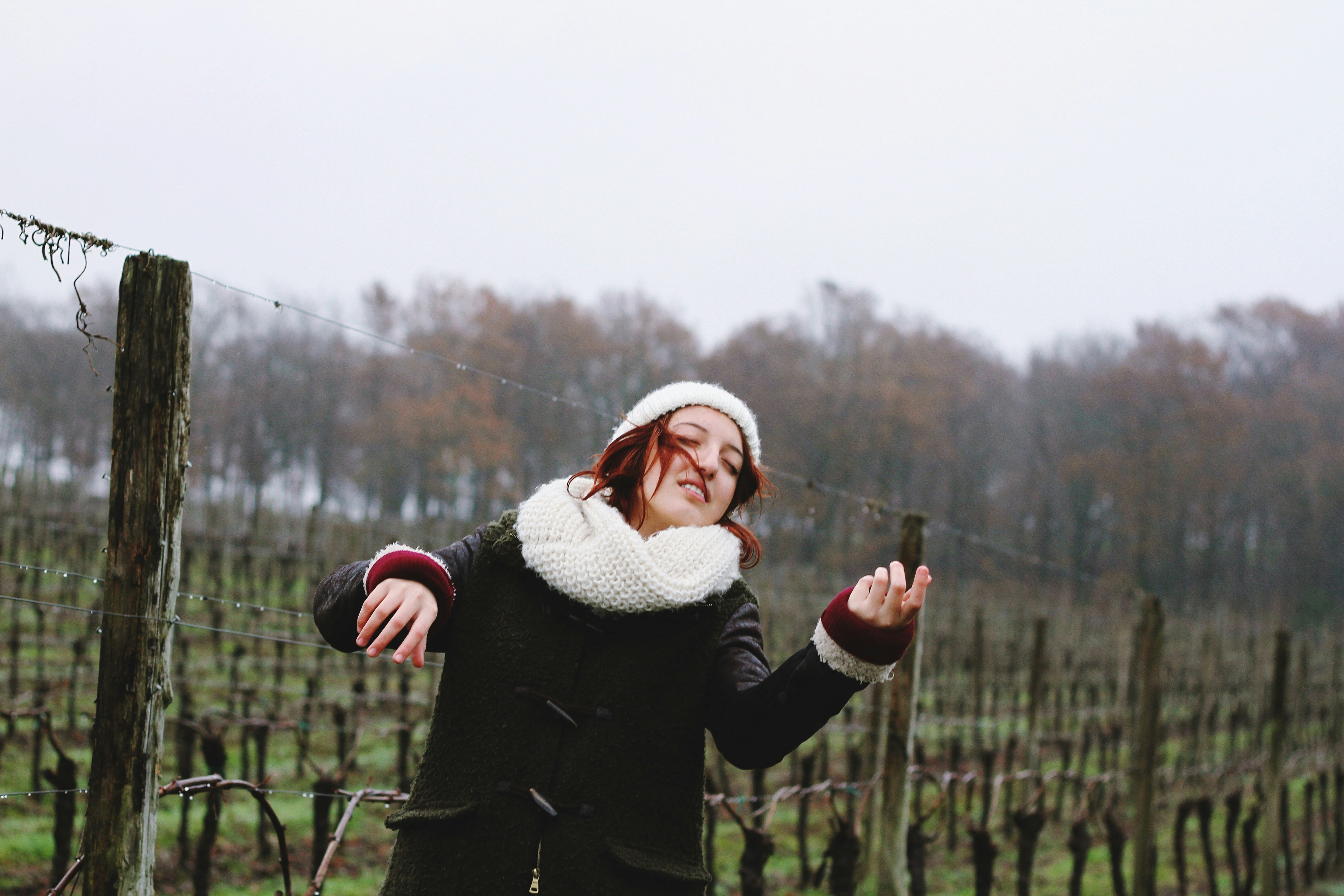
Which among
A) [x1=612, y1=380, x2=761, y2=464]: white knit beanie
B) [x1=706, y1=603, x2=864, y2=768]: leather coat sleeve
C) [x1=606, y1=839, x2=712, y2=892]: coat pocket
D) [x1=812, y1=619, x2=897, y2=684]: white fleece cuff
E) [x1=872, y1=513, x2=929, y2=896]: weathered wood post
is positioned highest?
[x1=612, y1=380, x2=761, y2=464]: white knit beanie

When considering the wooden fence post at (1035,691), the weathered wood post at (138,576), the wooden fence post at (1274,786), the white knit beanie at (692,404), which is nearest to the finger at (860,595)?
the white knit beanie at (692,404)

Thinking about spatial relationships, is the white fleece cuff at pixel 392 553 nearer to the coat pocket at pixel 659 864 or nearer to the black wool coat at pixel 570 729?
the black wool coat at pixel 570 729

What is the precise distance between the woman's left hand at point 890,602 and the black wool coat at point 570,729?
0.09 meters

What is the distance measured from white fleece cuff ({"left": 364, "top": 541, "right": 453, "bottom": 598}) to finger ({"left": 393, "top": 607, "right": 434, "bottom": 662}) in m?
0.08

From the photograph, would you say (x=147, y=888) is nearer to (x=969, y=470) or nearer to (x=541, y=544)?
(x=541, y=544)

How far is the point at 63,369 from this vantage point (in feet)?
44.5

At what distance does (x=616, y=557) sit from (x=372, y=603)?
343 millimetres

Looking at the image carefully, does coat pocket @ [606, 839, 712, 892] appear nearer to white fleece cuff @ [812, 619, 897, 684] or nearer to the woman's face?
white fleece cuff @ [812, 619, 897, 684]

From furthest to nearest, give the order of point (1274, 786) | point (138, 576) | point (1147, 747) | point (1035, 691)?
point (1274, 786) → point (1035, 691) → point (1147, 747) → point (138, 576)

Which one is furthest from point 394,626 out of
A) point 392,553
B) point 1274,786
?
point 1274,786

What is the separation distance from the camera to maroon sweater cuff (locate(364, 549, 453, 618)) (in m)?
1.34

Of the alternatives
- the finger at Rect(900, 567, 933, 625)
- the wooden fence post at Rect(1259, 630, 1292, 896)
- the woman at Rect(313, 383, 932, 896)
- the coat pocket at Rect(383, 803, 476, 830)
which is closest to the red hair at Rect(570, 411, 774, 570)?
the woman at Rect(313, 383, 932, 896)

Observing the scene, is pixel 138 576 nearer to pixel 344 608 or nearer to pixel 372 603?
pixel 344 608

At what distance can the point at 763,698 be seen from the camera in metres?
1.38
